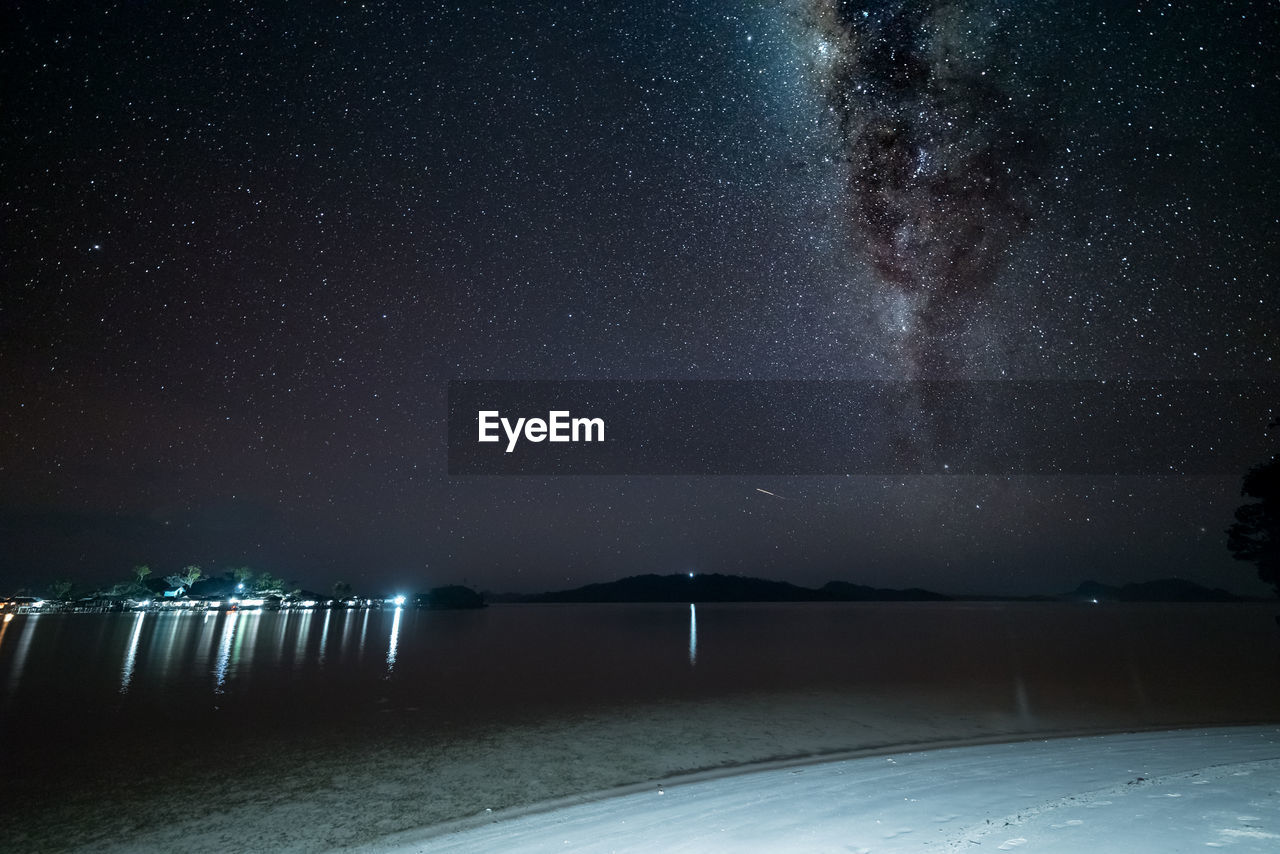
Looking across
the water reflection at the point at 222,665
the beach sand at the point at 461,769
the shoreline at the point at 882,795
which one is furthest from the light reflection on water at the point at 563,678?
the shoreline at the point at 882,795

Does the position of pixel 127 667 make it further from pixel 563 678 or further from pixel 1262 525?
pixel 1262 525

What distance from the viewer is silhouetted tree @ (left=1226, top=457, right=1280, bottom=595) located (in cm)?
3409

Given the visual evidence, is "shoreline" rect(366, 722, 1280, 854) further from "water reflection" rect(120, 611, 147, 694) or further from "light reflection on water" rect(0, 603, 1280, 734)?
"water reflection" rect(120, 611, 147, 694)

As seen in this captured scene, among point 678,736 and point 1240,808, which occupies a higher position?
point 1240,808

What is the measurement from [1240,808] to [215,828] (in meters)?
15.3

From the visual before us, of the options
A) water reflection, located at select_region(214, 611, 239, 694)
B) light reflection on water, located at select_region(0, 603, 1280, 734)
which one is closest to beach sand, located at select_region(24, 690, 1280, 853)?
light reflection on water, located at select_region(0, 603, 1280, 734)

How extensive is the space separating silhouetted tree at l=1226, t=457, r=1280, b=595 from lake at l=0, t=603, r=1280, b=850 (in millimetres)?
6076

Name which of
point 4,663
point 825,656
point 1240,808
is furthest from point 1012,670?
point 4,663

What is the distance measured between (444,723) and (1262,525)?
40.8 m

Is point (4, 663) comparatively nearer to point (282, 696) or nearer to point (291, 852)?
point (282, 696)

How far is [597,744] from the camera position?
18.6 m

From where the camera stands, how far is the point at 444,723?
22.8 m

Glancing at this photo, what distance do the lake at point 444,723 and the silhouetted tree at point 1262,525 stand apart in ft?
19.9

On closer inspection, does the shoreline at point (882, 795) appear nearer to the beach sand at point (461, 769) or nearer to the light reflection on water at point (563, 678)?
the beach sand at point (461, 769)
